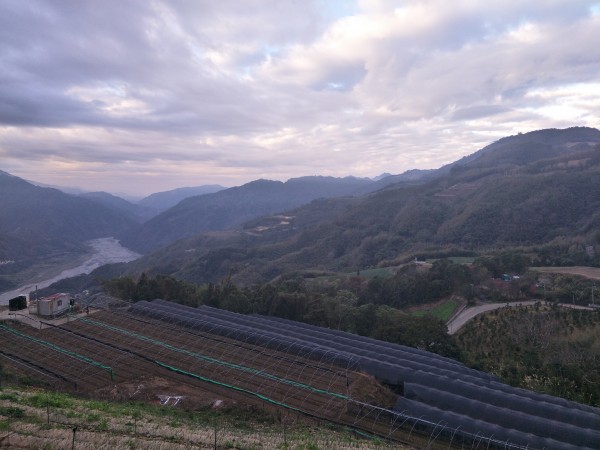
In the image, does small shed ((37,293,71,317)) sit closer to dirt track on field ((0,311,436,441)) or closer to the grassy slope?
dirt track on field ((0,311,436,441))

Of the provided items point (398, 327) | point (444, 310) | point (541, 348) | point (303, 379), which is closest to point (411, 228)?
point (444, 310)

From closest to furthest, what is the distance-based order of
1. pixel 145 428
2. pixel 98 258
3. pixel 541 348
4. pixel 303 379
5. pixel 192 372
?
1. pixel 145 428
2. pixel 303 379
3. pixel 192 372
4. pixel 541 348
5. pixel 98 258

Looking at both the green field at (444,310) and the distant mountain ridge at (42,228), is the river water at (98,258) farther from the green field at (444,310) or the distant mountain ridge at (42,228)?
the green field at (444,310)

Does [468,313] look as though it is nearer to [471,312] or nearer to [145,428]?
[471,312]

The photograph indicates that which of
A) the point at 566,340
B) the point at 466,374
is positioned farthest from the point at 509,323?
the point at 466,374

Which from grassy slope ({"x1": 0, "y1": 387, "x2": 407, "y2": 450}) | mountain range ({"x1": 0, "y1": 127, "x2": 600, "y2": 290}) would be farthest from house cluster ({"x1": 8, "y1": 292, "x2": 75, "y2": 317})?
mountain range ({"x1": 0, "y1": 127, "x2": 600, "y2": 290})

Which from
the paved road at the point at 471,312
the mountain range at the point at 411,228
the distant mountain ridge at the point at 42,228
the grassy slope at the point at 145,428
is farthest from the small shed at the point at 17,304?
the distant mountain ridge at the point at 42,228

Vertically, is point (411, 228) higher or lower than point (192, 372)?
lower

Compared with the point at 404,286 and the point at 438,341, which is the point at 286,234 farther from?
the point at 438,341
